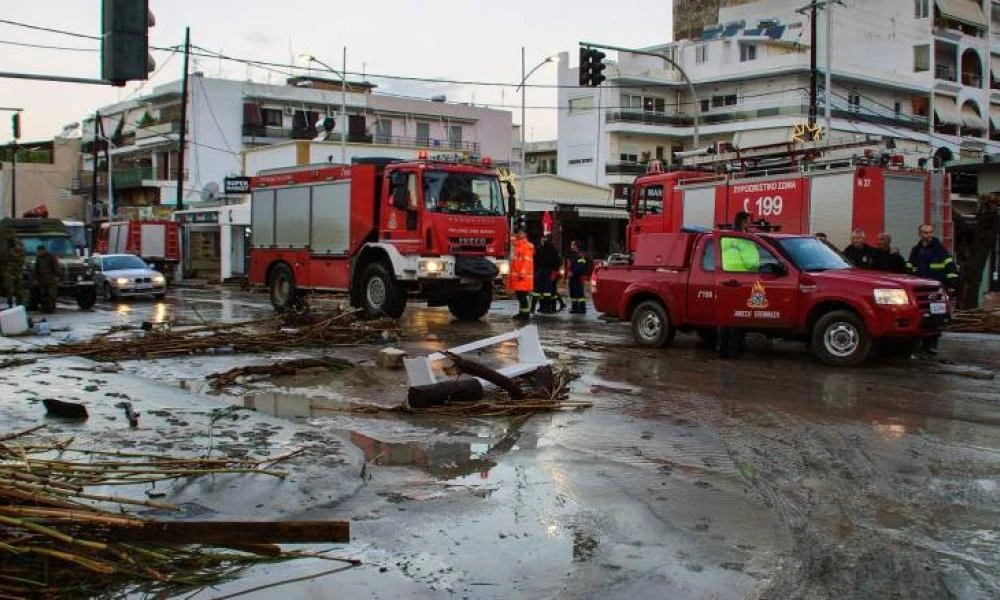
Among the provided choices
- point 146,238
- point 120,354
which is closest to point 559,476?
point 120,354

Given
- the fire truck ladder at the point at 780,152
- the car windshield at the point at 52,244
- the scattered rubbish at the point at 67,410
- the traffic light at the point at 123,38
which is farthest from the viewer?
the car windshield at the point at 52,244

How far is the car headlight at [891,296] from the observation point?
38.1 ft

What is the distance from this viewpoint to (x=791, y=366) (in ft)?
40.4

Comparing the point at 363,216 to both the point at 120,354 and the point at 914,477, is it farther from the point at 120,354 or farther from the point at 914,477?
the point at 914,477

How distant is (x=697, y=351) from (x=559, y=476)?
7680 mm

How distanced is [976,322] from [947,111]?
51.8 m

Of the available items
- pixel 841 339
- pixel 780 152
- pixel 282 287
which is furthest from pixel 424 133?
pixel 841 339

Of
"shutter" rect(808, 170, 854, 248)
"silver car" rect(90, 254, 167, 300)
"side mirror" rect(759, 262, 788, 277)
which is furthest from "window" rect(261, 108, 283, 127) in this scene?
"side mirror" rect(759, 262, 788, 277)

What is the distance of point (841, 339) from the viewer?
1210cm

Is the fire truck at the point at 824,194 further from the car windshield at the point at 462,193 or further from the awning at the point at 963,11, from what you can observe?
the awning at the point at 963,11

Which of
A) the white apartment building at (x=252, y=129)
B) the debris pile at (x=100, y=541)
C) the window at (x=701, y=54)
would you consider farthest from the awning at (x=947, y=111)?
the debris pile at (x=100, y=541)

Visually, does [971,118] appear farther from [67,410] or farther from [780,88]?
[67,410]

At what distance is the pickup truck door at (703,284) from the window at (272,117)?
51.7 metres

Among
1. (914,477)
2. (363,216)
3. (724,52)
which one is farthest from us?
(724,52)
